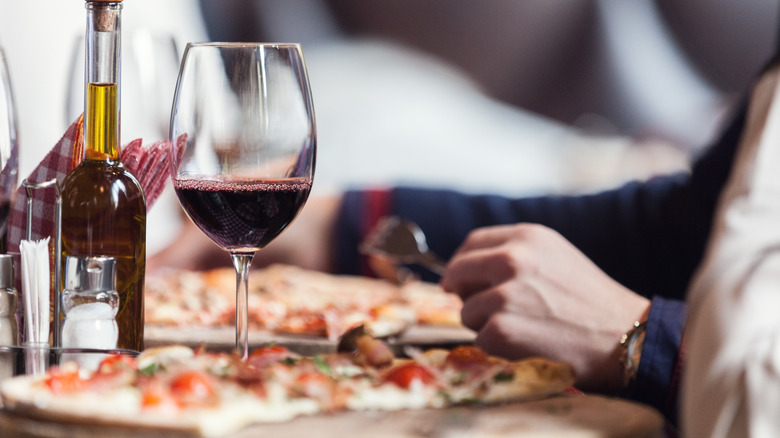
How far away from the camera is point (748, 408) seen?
501mm

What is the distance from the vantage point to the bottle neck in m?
0.54

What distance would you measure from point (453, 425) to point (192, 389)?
13 centimetres

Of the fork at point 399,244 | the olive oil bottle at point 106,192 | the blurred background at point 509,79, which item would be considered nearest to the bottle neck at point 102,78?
the olive oil bottle at point 106,192

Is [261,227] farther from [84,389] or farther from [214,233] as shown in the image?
[84,389]

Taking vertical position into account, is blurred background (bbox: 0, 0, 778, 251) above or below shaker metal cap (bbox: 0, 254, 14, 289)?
above

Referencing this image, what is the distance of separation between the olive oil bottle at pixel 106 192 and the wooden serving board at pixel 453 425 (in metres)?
0.16

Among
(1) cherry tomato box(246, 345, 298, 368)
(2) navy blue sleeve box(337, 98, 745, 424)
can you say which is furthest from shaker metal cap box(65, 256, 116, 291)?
(2) navy blue sleeve box(337, 98, 745, 424)

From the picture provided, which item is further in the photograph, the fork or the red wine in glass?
the fork

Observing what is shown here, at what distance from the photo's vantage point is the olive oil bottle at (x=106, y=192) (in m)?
0.55

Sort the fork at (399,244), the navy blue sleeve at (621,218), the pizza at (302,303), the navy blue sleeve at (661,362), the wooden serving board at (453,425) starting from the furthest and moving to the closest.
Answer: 1. the navy blue sleeve at (621,218)
2. the fork at (399,244)
3. the pizza at (302,303)
4. the navy blue sleeve at (661,362)
5. the wooden serving board at (453,425)

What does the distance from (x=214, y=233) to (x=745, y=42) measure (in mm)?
2730

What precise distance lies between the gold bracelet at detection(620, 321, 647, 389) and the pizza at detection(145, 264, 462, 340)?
0.74 feet

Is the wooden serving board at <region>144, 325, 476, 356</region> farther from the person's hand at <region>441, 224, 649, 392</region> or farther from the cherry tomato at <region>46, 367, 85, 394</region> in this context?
the cherry tomato at <region>46, 367, 85, 394</region>

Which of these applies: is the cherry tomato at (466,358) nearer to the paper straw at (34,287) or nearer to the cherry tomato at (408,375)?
the cherry tomato at (408,375)
